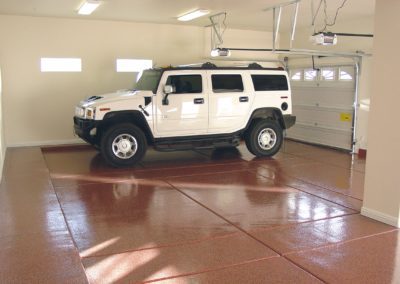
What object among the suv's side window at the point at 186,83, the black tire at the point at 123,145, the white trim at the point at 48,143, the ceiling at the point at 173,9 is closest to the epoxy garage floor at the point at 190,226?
the black tire at the point at 123,145

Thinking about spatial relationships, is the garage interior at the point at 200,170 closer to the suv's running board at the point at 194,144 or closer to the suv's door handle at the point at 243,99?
the suv's running board at the point at 194,144

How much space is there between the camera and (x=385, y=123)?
4.93 metres

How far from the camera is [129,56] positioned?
10.8 metres

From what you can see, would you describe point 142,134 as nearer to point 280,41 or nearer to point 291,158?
point 291,158

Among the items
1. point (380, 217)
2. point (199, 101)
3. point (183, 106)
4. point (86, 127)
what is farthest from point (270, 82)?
point (380, 217)

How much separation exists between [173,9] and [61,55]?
3231mm

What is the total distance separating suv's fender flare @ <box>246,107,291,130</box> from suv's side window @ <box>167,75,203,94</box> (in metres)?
1.36

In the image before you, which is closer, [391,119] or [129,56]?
[391,119]

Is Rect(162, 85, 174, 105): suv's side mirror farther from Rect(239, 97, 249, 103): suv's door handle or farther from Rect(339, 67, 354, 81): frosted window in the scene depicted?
Rect(339, 67, 354, 81): frosted window

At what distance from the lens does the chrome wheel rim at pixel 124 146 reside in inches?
313

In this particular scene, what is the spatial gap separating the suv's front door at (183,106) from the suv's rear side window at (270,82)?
4.12ft

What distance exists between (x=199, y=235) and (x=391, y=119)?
263cm

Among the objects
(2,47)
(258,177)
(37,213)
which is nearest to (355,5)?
(258,177)

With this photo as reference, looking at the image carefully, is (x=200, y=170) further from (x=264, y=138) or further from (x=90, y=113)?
(x=90, y=113)
